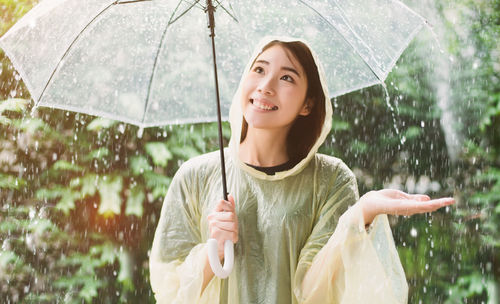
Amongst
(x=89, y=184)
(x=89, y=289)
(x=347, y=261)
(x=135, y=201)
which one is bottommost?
(x=89, y=289)

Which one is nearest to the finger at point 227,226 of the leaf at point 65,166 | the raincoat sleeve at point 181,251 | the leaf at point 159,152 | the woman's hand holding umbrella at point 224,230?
the woman's hand holding umbrella at point 224,230

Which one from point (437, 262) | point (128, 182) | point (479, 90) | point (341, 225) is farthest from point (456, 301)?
point (341, 225)

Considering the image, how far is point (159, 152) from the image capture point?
3303 mm

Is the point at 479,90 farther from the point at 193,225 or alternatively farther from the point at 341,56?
the point at 193,225

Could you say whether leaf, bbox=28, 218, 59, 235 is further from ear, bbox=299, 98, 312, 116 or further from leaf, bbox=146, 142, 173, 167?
ear, bbox=299, 98, 312, 116

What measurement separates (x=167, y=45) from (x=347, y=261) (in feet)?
2.90

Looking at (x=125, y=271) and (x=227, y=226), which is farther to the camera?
(x=125, y=271)

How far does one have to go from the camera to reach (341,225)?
154cm

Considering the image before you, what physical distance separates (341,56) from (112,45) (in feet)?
2.31

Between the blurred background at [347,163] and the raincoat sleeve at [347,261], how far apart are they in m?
1.77

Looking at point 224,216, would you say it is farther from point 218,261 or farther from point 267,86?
point 267,86

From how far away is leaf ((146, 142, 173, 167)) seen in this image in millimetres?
3281

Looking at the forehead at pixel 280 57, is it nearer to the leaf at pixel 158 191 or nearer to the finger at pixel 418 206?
the finger at pixel 418 206

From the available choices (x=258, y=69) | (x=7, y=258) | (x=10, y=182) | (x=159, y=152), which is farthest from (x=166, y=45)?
(x=7, y=258)
